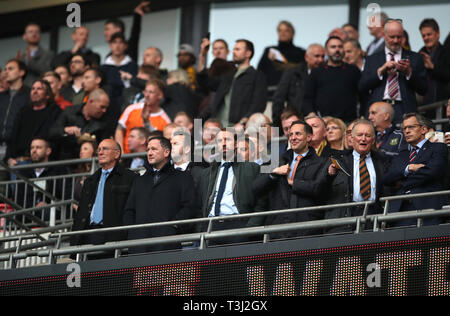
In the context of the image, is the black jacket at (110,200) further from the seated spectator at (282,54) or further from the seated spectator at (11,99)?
the seated spectator at (282,54)

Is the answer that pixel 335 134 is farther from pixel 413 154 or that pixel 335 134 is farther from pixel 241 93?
pixel 241 93

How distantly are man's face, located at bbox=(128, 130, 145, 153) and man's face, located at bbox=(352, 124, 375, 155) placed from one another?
169 inches

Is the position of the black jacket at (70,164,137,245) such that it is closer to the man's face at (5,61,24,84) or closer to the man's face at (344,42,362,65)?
the man's face at (344,42,362,65)

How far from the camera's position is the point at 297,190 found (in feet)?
42.5

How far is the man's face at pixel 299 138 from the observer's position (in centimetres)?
1332

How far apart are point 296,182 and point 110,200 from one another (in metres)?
2.63

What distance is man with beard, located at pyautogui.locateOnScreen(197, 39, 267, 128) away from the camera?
669 inches

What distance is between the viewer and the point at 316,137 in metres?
13.9

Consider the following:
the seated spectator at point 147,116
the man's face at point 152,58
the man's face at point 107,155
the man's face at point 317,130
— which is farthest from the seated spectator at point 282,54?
the man's face at point 107,155

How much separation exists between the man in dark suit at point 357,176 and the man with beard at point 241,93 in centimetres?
380

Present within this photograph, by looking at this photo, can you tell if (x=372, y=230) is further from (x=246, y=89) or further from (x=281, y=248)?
(x=246, y=89)

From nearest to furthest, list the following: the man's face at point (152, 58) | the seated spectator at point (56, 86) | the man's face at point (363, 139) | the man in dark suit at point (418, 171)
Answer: the man in dark suit at point (418, 171) < the man's face at point (363, 139) < the seated spectator at point (56, 86) < the man's face at point (152, 58)

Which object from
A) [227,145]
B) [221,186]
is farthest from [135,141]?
[221,186]

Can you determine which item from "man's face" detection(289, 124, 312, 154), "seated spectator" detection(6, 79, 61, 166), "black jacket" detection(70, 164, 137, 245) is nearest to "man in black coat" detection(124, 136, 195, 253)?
"black jacket" detection(70, 164, 137, 245)
